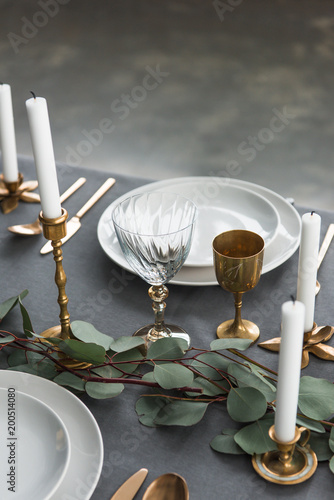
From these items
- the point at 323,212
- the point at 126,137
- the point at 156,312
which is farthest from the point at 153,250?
the point at 126,137

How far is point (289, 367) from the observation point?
0.50 m

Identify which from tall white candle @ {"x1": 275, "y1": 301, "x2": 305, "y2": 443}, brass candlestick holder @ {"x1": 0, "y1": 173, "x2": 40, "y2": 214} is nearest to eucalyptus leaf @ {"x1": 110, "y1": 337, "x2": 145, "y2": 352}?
tall white candle @ {"x1": 275, "y1": 301, "x2": 305, "y2": 443}

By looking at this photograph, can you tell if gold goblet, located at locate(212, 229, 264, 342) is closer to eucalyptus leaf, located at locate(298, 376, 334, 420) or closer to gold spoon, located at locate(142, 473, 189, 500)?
eucalyptus leaf, located at locate(298, 376, 334, 420)

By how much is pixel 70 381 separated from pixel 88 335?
0.06 metres

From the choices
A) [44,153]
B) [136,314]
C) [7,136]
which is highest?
[44,153]

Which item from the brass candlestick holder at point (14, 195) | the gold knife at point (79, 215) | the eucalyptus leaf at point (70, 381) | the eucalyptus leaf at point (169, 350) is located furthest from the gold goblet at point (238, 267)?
the brass candlestick holder at point (14, 195)

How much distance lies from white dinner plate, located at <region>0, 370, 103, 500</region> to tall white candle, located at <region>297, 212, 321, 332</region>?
0.27 metres

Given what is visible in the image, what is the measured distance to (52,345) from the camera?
74 cm

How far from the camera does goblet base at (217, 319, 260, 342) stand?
771mm

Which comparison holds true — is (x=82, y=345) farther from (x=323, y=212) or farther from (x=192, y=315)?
(x=323, y=212)

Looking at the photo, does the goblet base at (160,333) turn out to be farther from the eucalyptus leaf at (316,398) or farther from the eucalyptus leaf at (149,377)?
the eucalyptus leaf at (316,398)

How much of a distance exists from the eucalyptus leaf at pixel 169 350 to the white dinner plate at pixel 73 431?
10 cm

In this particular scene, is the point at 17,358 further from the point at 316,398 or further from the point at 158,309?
the point at 316,398

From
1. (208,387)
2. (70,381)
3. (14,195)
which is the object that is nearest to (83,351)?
(70,381)
